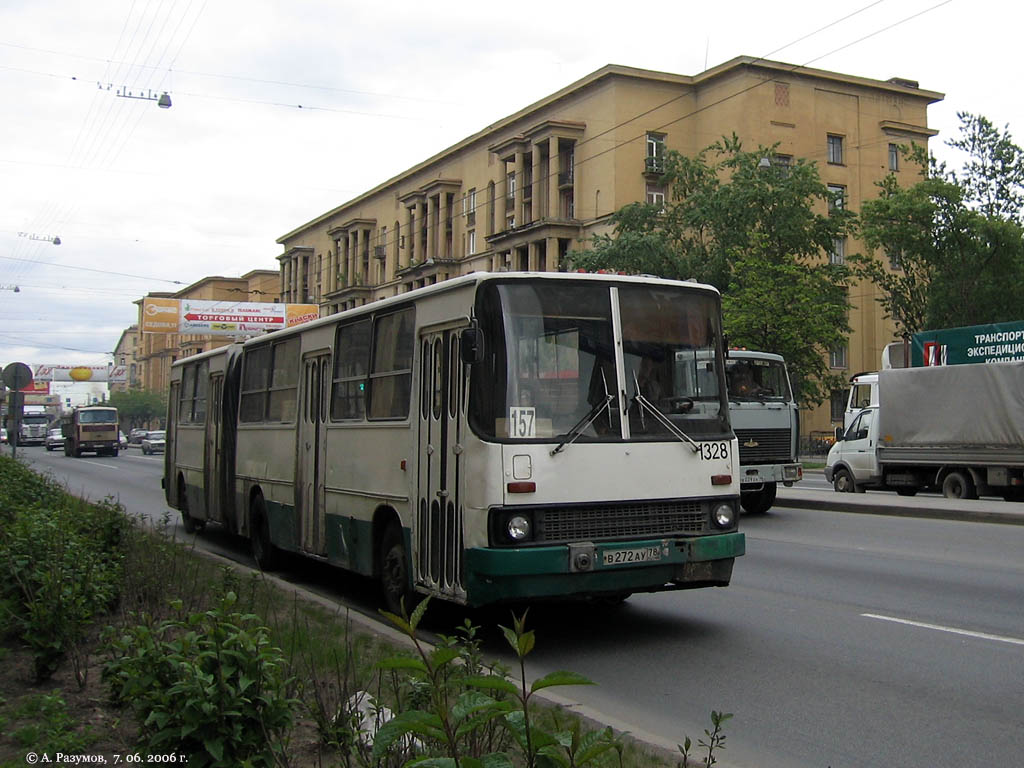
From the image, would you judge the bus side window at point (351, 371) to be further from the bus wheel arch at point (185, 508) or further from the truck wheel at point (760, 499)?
the truck wheel at point (760, 499)

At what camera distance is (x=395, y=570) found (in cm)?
895

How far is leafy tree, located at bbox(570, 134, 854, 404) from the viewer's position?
36.7m

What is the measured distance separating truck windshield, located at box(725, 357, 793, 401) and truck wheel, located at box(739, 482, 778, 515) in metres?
1.71

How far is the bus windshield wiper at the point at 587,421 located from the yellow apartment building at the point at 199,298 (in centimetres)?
7884

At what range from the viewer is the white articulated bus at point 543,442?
759 cm

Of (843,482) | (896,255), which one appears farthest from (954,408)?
(896,255)

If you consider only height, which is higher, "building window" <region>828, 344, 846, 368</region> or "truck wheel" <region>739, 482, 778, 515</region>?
"building window" <region>828, 344, 846, 368</region>

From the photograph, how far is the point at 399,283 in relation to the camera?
72.0 meters

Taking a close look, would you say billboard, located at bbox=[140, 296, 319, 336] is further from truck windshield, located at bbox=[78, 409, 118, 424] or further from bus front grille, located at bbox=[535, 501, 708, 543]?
bus front grille, located at bbox=[535, 501, 708, 543]

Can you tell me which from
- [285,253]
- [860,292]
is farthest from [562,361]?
[285,253]

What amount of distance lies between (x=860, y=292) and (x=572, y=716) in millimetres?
52113

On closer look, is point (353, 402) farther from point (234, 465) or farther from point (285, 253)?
point (285, 253)

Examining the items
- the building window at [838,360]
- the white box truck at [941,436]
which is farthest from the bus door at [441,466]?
the building window at [838,360]

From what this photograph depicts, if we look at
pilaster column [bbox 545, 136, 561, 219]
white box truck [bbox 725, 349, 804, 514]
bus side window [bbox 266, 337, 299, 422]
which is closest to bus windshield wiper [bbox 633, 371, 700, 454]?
bus side window [bbox 266, 337, 299, 422]
